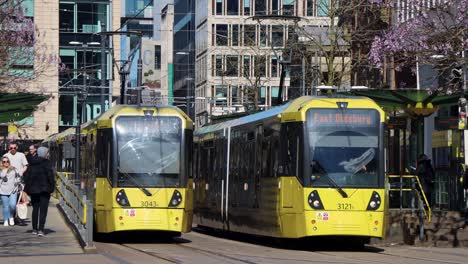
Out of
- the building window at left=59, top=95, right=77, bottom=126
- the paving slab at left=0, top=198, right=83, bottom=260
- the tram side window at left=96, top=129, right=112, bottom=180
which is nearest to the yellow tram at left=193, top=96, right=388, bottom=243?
the tram side window at left=96, top=129, right=112, bottom=180

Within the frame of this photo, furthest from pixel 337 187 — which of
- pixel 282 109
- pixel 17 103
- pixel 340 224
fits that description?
pixel 17 103

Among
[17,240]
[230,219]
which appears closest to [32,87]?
[230,219]

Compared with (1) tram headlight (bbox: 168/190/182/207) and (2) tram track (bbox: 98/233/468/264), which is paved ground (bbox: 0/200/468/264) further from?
(1) tram headlight (bbox: 168/190/182/207)

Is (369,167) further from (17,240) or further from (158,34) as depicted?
Answer: (158,34)

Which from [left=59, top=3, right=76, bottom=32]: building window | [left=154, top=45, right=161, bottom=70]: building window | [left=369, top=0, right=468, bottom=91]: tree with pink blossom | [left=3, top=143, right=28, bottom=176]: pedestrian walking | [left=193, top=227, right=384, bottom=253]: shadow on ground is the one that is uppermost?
[left=154, top=45, right=161, bottom=70]: building window

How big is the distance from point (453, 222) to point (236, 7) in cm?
8149

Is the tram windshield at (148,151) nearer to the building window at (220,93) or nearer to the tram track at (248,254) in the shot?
the tram track at (248,254)

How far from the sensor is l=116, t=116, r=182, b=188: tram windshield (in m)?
26.4

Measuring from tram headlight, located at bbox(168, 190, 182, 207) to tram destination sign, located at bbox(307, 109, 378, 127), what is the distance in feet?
11.5

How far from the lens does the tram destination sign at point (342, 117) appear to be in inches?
969

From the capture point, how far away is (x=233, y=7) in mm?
110312

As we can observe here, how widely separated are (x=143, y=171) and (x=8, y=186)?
144 inches

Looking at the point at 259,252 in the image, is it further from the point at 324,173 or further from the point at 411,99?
the point at 411,99

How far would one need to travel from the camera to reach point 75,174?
42.0 metres
